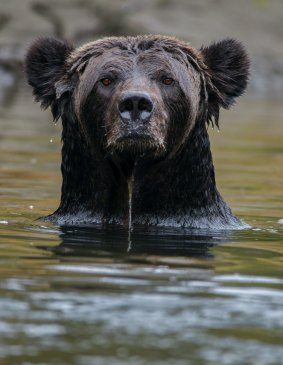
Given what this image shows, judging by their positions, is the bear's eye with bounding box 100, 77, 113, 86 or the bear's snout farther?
the bear's eye with bounding box 100, 77, 113, 86

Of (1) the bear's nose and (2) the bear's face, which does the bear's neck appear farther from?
(1) the bear's nose

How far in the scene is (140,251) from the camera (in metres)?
8.02

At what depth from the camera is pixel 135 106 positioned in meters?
8.39

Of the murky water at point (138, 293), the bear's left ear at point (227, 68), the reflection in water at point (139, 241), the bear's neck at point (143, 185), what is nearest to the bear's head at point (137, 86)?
the bear's left ear at point (227, 68)

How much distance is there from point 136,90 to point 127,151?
62 cm

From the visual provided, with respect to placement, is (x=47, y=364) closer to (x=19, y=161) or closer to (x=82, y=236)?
(x=82, y=236)

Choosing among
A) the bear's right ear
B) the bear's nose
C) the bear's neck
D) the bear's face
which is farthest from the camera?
the bear's right ear

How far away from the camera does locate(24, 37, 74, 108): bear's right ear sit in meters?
9.79

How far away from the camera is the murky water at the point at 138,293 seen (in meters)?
5.07

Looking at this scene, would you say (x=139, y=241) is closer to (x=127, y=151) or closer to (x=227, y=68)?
(x=127, y=151)

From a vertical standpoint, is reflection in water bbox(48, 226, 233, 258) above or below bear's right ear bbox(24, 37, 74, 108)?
below

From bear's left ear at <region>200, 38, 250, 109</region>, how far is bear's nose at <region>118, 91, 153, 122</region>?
1.50 m

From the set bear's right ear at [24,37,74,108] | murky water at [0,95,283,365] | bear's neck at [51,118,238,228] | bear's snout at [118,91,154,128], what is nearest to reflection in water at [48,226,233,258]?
murky water at [0,95,283,365]

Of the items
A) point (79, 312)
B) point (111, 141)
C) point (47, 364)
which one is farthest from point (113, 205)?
point (47, 364)
